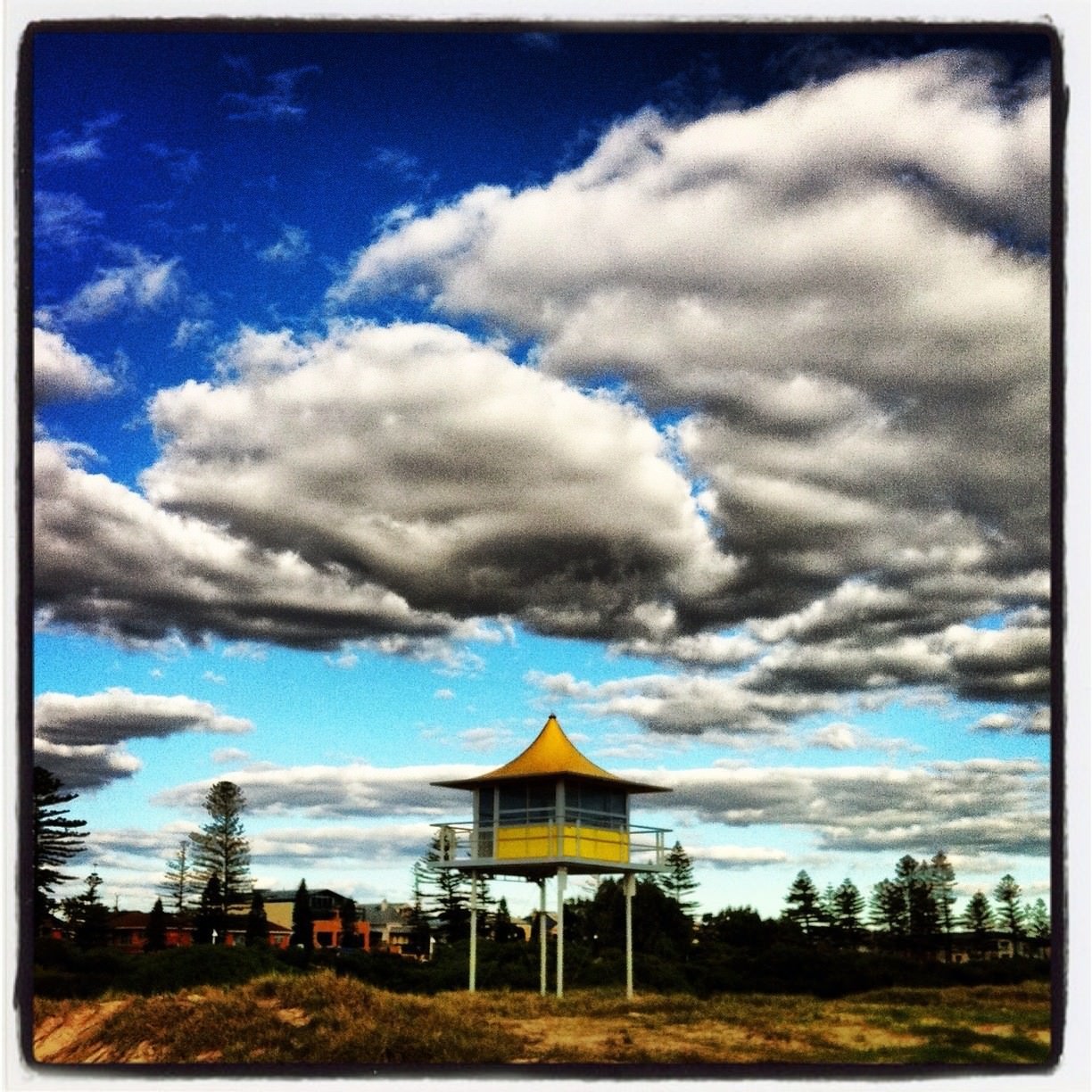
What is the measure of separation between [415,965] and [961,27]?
109 feet

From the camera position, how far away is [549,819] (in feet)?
105

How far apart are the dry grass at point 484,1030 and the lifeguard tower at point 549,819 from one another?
115 inches

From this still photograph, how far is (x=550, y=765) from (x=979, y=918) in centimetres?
2957

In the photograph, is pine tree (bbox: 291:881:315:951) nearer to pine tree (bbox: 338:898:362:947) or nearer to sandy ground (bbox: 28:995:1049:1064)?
pine tree (bbox: 338:898:362:947)

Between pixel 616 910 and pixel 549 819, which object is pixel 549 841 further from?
pixel 616 910

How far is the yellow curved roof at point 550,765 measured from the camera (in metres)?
32.2

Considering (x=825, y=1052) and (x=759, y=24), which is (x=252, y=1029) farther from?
(x=759, y=24)

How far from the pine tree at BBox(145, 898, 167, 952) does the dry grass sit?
71.7 feet

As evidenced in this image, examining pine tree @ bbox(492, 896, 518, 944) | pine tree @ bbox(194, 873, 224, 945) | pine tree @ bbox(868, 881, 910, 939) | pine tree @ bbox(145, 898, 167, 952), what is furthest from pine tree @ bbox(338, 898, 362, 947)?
pine tree @ bbox(868, 881, 910, 939)

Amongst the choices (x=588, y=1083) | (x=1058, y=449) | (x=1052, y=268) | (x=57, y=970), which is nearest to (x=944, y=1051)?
(x=588, y=1083)

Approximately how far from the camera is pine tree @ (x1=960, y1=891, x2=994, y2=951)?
178ft

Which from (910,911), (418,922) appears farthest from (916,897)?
(418,922)

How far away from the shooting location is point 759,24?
2114 cm

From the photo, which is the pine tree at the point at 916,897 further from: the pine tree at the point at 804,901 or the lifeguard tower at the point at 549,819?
the lifeguard tower at the point at 549,819
